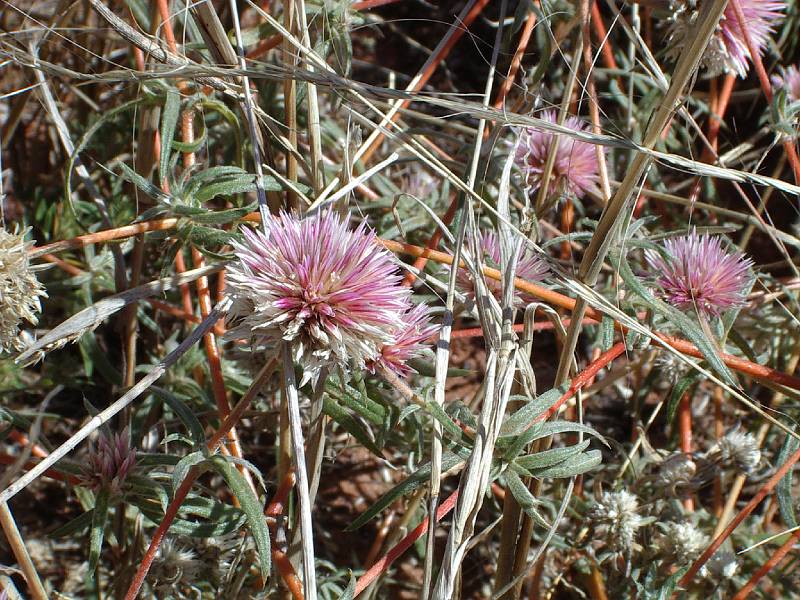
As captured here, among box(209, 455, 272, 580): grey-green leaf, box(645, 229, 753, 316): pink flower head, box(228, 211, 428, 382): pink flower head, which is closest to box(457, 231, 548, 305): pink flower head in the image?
box(645, 229, 753, 316): pink flower head

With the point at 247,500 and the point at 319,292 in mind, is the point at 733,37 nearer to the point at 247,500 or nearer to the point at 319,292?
the point at 319,292

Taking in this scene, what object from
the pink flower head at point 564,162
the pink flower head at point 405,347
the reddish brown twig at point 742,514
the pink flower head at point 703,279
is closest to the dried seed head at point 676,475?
the reddish brown twig at point 742,514

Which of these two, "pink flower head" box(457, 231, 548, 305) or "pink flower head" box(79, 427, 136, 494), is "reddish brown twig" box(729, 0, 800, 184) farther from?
"pink flower head" box(79, 427, 136, 494)

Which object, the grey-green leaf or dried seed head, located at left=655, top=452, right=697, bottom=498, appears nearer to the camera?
the grey-green leaf

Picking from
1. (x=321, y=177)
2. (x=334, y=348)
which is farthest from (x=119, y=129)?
(x=334, y=348)

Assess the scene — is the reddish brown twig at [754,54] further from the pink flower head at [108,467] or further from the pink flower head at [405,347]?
the pink flower head at [108,467]

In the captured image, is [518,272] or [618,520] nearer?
[518,272]

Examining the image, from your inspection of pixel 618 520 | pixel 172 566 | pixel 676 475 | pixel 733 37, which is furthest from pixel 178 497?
pixel 733 37
